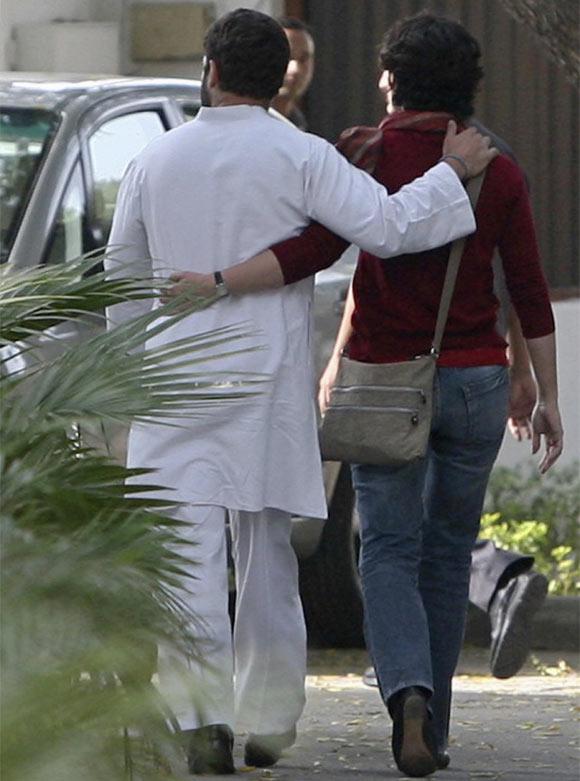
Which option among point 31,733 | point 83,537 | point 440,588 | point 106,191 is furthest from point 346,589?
point 31,733

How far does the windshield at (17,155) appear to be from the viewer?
21.5 ft

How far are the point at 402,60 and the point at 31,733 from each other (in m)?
→ 3.07

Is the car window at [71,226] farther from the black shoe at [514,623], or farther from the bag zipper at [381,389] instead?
the black shoe at [514,623]

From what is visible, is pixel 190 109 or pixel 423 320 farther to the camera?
pixel 190 109

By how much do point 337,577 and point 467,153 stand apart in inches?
124

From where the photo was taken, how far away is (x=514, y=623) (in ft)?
21.1

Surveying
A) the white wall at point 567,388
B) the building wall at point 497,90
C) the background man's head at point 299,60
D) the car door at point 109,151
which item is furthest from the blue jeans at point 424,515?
the building wall at point 497,90

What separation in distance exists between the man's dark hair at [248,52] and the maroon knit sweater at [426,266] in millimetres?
246

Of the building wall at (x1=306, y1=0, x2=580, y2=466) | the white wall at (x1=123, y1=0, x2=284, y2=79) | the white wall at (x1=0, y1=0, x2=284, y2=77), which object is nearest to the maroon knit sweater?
the building wall at (x1=306, y1=0, x2=580, y2=466)

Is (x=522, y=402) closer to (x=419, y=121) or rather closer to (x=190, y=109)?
(x=419, y=121)

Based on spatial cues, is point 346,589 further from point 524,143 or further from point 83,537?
point 83,537

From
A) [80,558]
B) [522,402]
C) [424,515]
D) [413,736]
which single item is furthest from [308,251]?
[80,558]

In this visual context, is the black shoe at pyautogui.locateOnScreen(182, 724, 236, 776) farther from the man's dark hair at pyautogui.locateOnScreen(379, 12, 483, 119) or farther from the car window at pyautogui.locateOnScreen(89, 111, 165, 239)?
the car window at pyautogui.locateOnScreen(89, 111, 165, 239)

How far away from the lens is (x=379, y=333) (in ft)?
17.0
